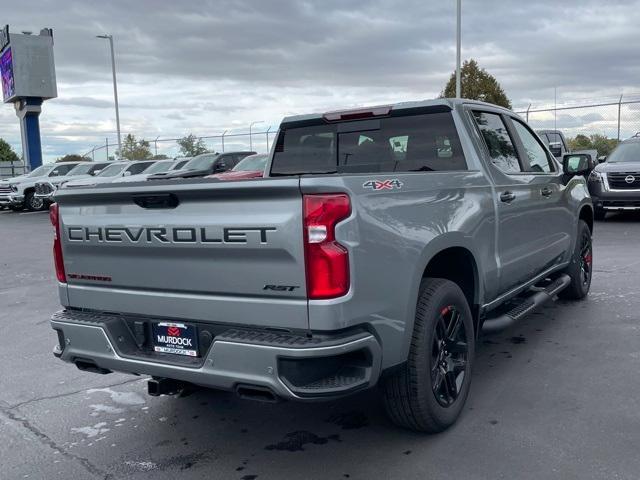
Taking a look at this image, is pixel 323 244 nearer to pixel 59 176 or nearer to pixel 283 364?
pixel 283 364

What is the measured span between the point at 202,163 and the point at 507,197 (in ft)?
53.1

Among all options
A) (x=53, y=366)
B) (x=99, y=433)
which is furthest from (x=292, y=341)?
(x=53, y=366)

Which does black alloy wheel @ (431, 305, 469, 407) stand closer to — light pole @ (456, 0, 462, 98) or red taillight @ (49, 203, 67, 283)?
red taillight @ (49, 203, 67, 283)

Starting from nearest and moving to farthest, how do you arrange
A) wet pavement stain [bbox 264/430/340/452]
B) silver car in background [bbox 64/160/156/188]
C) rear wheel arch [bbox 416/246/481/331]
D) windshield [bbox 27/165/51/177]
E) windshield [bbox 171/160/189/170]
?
wet pavement stain [bbox 264/430/340/452] → rear wheel arch [bbox 416/246/481/331] → windshield [bbox 171/160/189/170] → silver car in background [bbox 64/160/156/188] → windshield [bbox 27/165/51/177]

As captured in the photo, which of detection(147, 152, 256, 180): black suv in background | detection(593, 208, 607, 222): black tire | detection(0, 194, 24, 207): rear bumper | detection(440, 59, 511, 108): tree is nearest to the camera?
detection(593, 208, 607, 222): black tire

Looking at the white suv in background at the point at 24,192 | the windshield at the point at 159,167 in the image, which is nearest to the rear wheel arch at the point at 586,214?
the windshield at the point at 159,167

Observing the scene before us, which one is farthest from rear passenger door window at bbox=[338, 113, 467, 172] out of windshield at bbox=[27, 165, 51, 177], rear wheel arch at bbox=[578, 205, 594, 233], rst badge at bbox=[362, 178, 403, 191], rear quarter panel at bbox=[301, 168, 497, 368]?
windshield at bbox=[27, 165, 51, 177]

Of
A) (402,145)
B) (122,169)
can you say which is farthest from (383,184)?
(122,169)

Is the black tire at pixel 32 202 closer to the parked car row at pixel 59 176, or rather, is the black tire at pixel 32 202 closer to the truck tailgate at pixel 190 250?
the parked car row at pixel 59 176

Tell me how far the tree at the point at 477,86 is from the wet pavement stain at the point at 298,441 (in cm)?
3213

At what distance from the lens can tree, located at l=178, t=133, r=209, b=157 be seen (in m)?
39.7

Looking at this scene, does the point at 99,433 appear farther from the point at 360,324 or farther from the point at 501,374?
the point at 501,374

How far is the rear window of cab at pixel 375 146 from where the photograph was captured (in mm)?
4445

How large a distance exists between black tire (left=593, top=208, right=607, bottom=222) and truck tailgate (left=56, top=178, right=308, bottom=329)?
39.3ft
